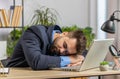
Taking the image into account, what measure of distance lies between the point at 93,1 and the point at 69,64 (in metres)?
2.63

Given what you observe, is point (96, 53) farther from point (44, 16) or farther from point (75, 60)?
point (44, 16)

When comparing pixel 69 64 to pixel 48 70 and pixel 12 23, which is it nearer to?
pixel 48 70

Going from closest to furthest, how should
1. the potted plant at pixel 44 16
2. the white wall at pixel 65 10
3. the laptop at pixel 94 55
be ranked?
the laptop at pixel 94 55 < the potted plant at pixel 44 16 < the white wall at pixel 65 10

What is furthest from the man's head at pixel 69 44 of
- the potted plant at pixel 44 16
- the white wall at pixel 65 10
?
the white wall at pixel 65 10

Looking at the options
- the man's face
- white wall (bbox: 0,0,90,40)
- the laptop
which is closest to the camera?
the laptop

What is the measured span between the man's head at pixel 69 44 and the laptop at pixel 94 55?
124mm

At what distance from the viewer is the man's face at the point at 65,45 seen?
6.18ft

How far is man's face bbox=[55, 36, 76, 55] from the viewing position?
188 centimetres

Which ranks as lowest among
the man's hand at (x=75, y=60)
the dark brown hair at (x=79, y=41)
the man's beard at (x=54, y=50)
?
the man's hand at (x=75, y=60)

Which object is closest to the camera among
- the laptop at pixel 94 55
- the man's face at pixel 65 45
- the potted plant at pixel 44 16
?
the laptop at pixel 94 55

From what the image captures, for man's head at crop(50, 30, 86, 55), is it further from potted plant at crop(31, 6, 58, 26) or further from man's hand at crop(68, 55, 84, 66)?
potted plant at crop(31, 6, 58, 26)

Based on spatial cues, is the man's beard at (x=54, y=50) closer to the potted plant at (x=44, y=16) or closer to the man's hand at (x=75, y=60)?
the man's hand at (x=75, y=60)

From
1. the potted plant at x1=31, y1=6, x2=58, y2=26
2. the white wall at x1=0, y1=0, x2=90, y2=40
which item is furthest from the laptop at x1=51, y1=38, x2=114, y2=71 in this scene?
the white wall at x1=0, y1=0, x2=90, y2=40

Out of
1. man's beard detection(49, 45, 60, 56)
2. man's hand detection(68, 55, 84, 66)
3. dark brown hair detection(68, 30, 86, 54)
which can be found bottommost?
man's hand detection(68, 55, 84, 66)
